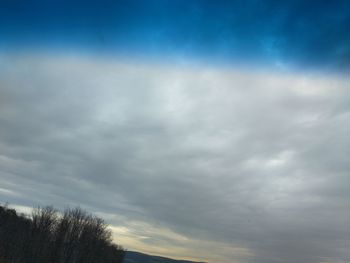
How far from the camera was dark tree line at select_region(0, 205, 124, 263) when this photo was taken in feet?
340

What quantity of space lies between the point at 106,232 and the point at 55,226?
840 inches

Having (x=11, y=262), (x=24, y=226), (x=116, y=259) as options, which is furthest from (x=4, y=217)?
(x=11, y=262)

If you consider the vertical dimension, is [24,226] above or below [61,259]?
above

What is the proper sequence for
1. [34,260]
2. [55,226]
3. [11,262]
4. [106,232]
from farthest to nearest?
[106,232]
[55,226]
[34,260]
[11,262]

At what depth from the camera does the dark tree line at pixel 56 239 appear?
103750 millimetres

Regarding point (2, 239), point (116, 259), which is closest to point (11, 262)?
point (2, 239)

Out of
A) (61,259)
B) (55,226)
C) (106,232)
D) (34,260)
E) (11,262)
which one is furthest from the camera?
(106,232)

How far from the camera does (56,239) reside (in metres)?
118

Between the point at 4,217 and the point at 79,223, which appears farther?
the point at 4,217

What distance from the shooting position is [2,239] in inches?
4252

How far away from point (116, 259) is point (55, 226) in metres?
33.3

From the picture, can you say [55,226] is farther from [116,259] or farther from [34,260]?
[116,259]

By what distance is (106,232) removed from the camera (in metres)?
137

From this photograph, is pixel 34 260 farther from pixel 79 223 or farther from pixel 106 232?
pixel 106 232
